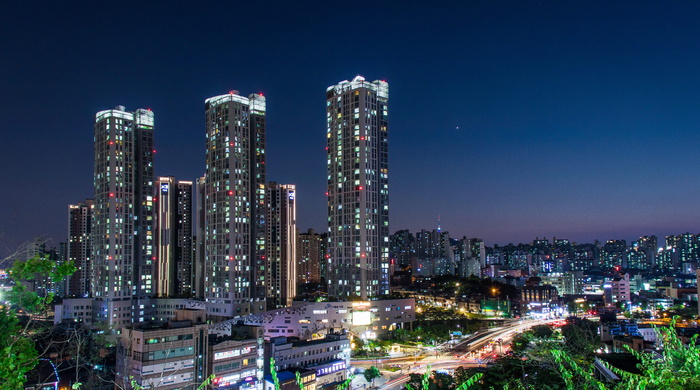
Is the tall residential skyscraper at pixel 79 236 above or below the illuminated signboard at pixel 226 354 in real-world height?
above

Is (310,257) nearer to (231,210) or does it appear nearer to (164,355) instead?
(231,210)

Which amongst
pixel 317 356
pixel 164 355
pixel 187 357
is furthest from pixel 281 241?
pixel 164 355

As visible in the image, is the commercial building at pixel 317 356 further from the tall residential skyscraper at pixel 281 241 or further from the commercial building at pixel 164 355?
the tall residential skyscraper at pixel 281 241

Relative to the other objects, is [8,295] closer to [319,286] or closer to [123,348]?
[123,348]

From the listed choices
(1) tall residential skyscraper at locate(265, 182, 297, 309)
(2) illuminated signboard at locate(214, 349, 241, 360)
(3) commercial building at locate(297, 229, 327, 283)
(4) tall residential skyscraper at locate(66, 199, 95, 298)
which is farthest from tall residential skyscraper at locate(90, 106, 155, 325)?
(3) commercial building at locate(297, 229, 327, 283)

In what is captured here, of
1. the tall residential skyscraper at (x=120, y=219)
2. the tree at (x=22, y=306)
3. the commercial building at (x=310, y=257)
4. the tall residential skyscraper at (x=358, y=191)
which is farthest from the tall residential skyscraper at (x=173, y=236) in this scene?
the tree at (x=22, y=306)

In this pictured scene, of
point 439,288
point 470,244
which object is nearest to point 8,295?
point 439,288
